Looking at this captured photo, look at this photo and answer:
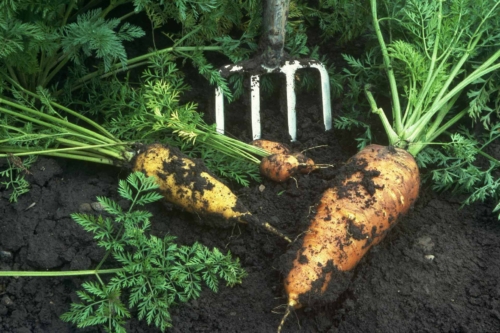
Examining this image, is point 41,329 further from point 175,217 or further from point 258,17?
point 258,17

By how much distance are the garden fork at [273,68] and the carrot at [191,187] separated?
1.21 ft

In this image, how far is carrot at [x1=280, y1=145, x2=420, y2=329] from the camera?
228 centimetres

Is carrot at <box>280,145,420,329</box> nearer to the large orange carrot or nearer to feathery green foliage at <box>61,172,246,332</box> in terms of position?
the large orange carrot

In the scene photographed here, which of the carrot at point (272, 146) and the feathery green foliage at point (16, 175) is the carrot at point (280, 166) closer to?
the carrot at point (272, 146)

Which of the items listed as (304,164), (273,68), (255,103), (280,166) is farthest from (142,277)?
(273,68)

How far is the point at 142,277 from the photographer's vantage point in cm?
216

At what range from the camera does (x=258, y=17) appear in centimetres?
300

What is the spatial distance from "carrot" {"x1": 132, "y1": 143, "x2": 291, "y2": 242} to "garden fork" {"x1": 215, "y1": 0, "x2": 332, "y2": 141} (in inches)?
A: 14.5

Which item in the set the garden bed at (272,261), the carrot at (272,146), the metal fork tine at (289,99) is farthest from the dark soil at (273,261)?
the metal fork tine at (289,99)

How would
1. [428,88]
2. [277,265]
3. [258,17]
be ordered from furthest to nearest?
1. [258,17]
2. [428,88]
3. [277,265]

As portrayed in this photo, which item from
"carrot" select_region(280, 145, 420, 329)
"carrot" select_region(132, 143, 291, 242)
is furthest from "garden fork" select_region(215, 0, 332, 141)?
"carrot" select_region(280, 145, 420, 329)

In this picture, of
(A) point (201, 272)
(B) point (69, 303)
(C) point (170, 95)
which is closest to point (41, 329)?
(B) point (69, 303)

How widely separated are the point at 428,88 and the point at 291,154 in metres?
0.66

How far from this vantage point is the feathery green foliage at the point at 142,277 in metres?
2.10
